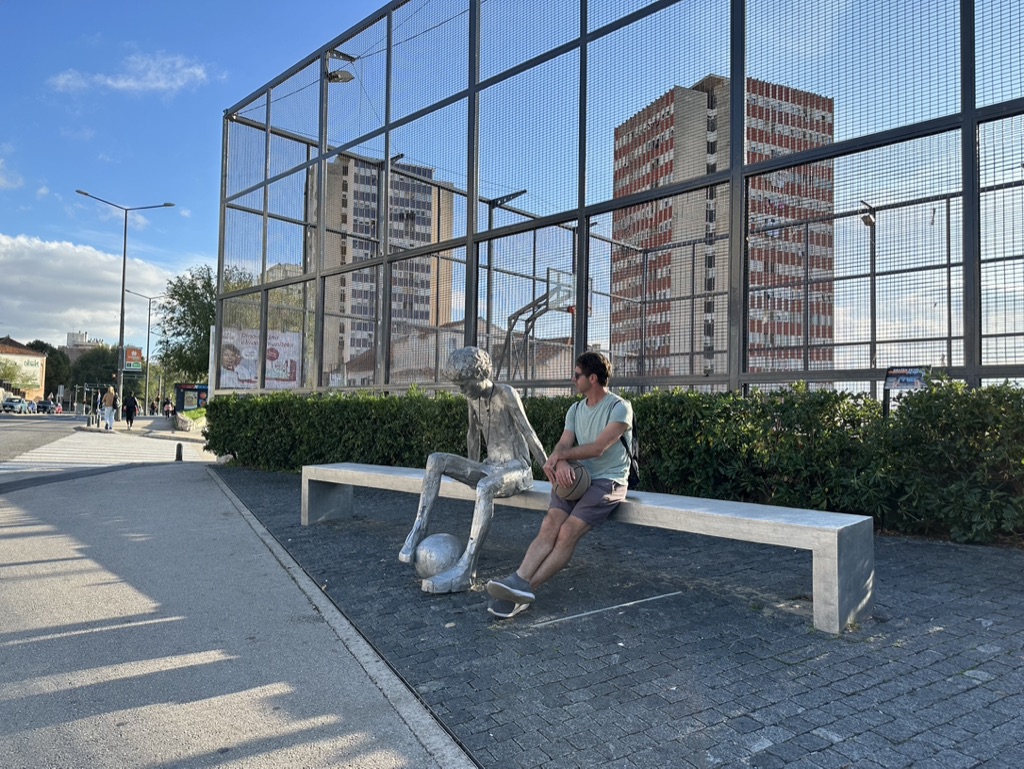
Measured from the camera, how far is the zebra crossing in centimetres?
1358

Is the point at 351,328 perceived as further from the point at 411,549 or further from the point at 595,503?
the point at 595,503

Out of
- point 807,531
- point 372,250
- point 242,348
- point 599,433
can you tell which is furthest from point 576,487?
point 242,348

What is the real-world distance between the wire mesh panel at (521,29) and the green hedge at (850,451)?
4981mm

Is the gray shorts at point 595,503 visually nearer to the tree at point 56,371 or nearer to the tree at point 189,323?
the tree at point 189,323

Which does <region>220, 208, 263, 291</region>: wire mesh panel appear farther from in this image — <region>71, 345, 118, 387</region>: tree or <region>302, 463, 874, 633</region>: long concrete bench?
<region>71, 345, 118, 387</region>: tree

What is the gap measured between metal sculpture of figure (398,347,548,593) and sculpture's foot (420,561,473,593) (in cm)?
14

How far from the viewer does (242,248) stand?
16.9 meters

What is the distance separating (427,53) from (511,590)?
34.2 ft

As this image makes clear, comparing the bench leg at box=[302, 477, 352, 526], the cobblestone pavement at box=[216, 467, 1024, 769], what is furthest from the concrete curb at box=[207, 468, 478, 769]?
the bench leg at box=[302, 477, 352, 526]

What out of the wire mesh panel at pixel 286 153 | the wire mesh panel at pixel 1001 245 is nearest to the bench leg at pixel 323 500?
the wire mesh panel at pixel 1001 245

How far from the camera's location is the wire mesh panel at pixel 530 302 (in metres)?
9.78

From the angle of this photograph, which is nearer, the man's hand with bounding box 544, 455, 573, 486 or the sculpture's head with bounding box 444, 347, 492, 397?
the man's hand with bounding box 544, 455, 573, 486

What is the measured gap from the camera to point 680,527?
14.0 ft

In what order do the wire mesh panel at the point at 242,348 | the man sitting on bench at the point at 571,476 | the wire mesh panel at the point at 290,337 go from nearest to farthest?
the man sitting on bench at the point at 571,476, the wire mesh panel at the point at 290,337, the wire mesh panel at the point at 242,348
